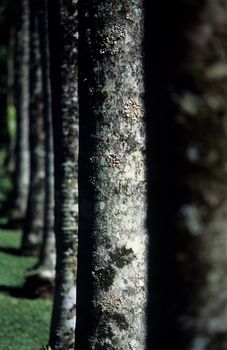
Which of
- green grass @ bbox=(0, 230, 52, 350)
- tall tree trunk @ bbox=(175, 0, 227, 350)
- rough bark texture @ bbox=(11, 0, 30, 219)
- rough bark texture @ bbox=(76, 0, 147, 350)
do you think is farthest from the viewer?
rough bark texture @ bbox=(11, 0, 30, 219)

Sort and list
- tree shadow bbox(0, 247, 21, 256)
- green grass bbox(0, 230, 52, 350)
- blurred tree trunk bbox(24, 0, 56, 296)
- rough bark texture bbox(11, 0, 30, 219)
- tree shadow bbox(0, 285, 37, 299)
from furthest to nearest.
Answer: rough bark texture bbox(11, 0, 30, 219), tree shadow bbox(0, 247, 21, 256), blurred tree trunk bbox(24, 0, 56, 296), tree shadow bbox(0, 285, 37, 299), green grass bbox(0, 230, 52, 350)

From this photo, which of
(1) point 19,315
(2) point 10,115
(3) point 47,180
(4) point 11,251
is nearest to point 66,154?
(1) point 19,315

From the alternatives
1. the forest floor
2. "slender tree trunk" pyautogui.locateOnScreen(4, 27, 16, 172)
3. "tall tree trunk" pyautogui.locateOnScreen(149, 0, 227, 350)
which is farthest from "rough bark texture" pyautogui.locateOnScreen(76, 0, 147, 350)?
"slender tree trunk" pyautogui.locateOnScreen(4, 27, 16, 172)

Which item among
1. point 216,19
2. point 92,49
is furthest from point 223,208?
point 92,49

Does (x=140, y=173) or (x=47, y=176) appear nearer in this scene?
(x=140, y=173)

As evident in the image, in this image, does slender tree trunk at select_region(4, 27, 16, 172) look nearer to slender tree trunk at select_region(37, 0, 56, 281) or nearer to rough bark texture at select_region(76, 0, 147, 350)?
slender tree trunk at select_region(37, 0, 56, 281)

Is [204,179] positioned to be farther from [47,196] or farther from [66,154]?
[47,196]

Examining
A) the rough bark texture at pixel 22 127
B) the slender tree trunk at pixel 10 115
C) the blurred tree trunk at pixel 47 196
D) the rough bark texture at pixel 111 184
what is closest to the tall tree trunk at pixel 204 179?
the rough bark texture at pixel 111 184

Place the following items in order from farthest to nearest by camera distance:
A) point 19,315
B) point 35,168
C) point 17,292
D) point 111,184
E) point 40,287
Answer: point 35,168
point 17,292
point 40,287
point 19,315
point 111,184
